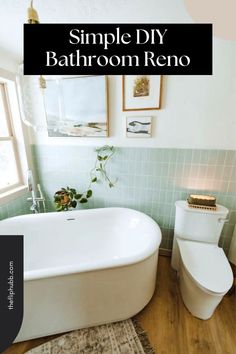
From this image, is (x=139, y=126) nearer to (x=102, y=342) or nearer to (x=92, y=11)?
(x=92, y=11)

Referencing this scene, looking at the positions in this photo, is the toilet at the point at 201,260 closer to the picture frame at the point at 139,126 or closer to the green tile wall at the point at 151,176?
the green tile wall at the point at 151,176

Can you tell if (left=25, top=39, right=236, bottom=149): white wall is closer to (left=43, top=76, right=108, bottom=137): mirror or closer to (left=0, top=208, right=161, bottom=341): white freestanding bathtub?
(left=43, top=76, right=108, bottom=137): mirror

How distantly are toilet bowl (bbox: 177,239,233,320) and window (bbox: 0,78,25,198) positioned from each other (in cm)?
182

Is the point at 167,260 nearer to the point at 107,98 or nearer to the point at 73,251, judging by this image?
the point at 73,251

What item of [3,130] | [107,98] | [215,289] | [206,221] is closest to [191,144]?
[206,221]

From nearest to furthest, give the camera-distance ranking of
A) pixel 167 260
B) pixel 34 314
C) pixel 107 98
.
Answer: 1. pixel 34 314
2. pixel 107 98
3. pixel 167 260

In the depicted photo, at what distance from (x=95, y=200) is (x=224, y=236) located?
4.59ft

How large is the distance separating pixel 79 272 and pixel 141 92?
1511 mm

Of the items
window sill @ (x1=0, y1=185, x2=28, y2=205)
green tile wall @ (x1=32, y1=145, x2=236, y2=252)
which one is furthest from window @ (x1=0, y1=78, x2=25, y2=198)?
green tile wall @ (x1=32, y1=145, x2=236, y2=252)

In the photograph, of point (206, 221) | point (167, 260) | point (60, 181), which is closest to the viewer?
point (206, 221)

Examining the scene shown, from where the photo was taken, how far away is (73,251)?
1.71 metres

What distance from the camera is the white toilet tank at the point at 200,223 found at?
1.44 m

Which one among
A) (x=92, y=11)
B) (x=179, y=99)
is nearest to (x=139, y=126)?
(x=179, y=99)

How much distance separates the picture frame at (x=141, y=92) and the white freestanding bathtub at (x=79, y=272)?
40.9 inches
